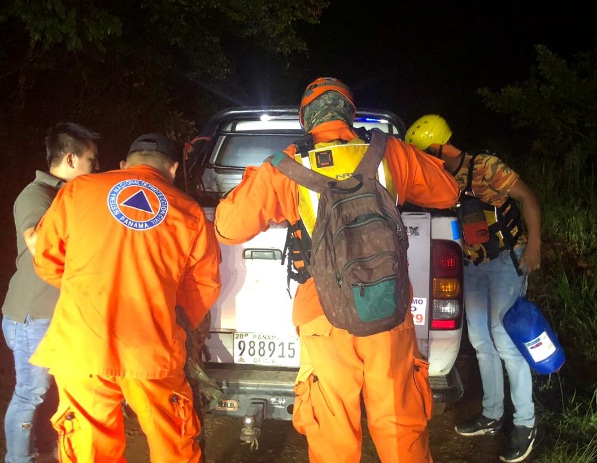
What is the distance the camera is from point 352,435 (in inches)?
95.9

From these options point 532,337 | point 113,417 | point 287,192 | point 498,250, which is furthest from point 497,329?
point 113,417

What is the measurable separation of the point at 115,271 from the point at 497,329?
7.62ft

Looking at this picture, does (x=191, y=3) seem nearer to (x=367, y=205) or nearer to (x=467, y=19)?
(x=367, y=205)

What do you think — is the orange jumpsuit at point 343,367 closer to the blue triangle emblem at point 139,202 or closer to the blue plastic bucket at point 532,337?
the blue triangle emblem at point 139,202

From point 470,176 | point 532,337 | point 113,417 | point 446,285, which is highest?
point 470,176

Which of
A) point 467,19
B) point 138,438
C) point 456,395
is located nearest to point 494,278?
point 456,395

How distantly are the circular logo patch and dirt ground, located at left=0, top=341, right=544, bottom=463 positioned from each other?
1813 millimetres

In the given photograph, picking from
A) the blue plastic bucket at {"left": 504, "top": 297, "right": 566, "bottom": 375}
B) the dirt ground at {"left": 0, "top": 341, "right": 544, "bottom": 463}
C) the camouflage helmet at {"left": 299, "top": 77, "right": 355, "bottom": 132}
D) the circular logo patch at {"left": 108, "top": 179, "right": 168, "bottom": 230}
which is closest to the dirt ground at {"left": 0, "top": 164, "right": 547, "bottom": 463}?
the dirt ground at {"left": 0, "top": 341, "right": 544, "bottom": 463}


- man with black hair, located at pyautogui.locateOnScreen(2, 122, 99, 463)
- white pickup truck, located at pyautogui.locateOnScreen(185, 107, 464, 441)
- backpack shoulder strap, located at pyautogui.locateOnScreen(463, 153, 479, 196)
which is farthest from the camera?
backpack shoulder strap, located at pyautogui.locateOnScreen(463, 153, 479, 196)

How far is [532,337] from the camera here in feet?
11.2

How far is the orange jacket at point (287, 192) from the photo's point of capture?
2461mm

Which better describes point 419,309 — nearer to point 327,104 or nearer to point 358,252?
point 358,252

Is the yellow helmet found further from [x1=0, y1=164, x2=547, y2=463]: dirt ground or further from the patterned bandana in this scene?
[x1=0, y1=164, x2=547, y2=463]: dirt ground

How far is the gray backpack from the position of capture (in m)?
2.27
